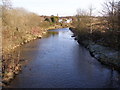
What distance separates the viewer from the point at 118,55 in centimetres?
1527

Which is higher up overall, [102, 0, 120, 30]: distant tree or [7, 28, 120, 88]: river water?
[102, 0, 120, 30]: distant tree

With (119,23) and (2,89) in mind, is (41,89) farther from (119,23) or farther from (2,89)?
(119,23)

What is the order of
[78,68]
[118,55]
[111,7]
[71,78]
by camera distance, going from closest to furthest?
[71,78] → [78,68] → [118,55] → [111,7]

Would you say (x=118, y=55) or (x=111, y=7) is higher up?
(x=111, y=7)

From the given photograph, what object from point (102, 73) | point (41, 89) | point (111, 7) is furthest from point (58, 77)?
point (111, 7)

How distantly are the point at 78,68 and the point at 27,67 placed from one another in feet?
13.6

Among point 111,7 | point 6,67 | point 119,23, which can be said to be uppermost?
point 111,7

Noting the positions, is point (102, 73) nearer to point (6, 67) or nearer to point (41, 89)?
point (41, 89)

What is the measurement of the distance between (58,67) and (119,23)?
7.68 m

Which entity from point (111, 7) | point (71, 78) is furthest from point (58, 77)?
point (111, 7)

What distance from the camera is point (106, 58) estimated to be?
15953mm

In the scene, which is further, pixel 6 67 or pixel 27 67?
pixel 27 67

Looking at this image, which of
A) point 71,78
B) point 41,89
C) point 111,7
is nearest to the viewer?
point 41,89

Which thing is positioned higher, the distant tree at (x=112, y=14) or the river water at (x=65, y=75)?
the distant tree at (x=112, y=14)
